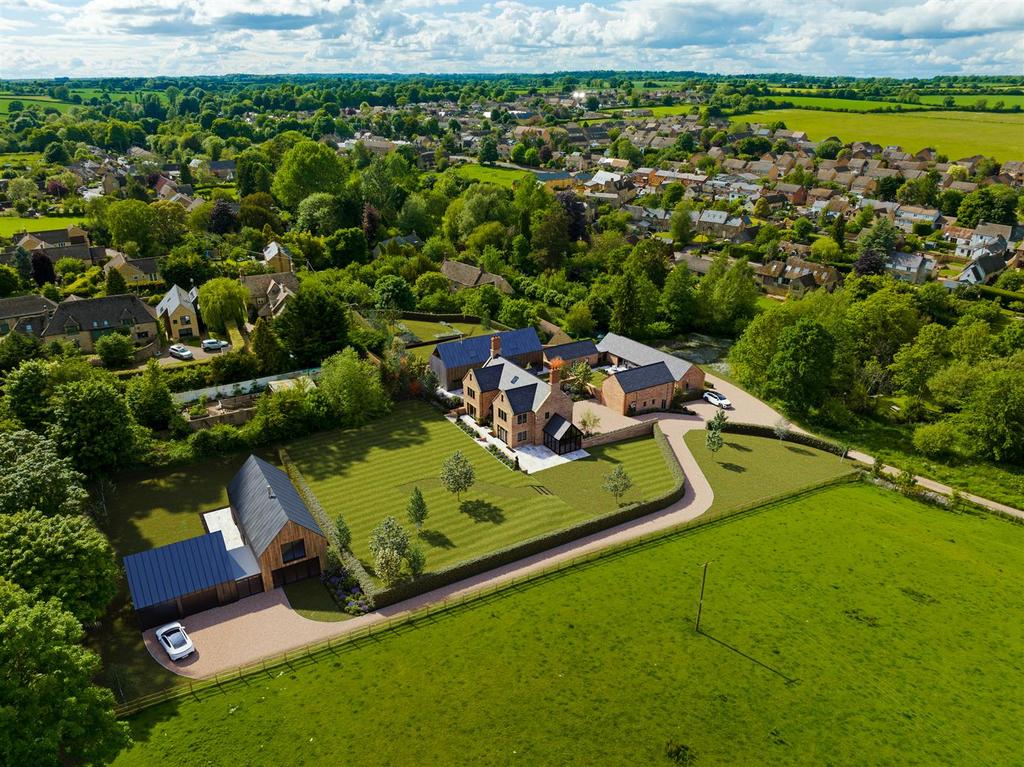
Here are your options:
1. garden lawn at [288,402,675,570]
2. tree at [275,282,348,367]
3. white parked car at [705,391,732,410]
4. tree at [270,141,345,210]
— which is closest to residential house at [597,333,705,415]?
white parked car at [705,391,732,410]

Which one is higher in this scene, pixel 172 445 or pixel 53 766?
pixel 53 766

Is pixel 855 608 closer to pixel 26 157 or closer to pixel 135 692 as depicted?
pixel 135 692

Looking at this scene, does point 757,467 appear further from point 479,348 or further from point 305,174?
point 305,174

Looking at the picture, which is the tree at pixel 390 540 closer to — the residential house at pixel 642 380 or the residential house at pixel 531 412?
the residential house at pixel 531 412

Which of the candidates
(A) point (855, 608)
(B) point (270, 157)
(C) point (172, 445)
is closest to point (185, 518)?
(C) point (172, 445)

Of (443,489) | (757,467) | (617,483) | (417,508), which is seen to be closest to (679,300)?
(757,467)

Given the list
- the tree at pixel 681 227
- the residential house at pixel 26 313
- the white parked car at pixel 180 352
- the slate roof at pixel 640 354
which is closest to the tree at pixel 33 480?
the white parked car at pixel 180 352
